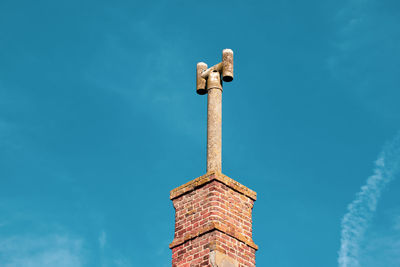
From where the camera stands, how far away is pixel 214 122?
9.72 m

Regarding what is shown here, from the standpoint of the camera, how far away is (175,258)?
28.3 ft

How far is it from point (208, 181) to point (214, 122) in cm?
137

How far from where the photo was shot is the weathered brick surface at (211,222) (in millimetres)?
8281

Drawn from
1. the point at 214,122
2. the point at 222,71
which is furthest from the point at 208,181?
the point at 222,71

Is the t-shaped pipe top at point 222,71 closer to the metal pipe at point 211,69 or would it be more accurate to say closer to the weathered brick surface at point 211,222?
the metal pipe at point 211,69

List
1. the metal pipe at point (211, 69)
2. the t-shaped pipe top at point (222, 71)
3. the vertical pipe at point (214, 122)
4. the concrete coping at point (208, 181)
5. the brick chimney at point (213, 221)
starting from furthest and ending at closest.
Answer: the metal pipe at point (211, 69)
the t-shaped pipe top at point (222, 71)
the vertical pipe at point (214, 122)
the concrete coping at point (208, 181)
the brick chimney at point (213, 221)

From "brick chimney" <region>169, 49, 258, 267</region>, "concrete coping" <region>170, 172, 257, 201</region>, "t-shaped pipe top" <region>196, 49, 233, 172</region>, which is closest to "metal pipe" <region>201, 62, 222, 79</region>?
"t-shaped pipe top" <region>196, 49, 233, 172</region>

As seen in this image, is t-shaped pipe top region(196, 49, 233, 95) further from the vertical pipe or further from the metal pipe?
the vertical pipe

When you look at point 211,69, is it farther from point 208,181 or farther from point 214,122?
point 208,181

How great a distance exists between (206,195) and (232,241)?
763 millimetres

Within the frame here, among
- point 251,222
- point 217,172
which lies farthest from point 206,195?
point 251,222

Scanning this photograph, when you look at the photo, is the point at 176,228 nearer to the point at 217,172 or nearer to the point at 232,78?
the point at 217,172

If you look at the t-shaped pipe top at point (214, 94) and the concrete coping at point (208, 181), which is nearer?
the concrete coping at point (208, 181)

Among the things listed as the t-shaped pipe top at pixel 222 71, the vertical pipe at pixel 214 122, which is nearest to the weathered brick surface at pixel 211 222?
the vertical pipe at pixel 214 122
